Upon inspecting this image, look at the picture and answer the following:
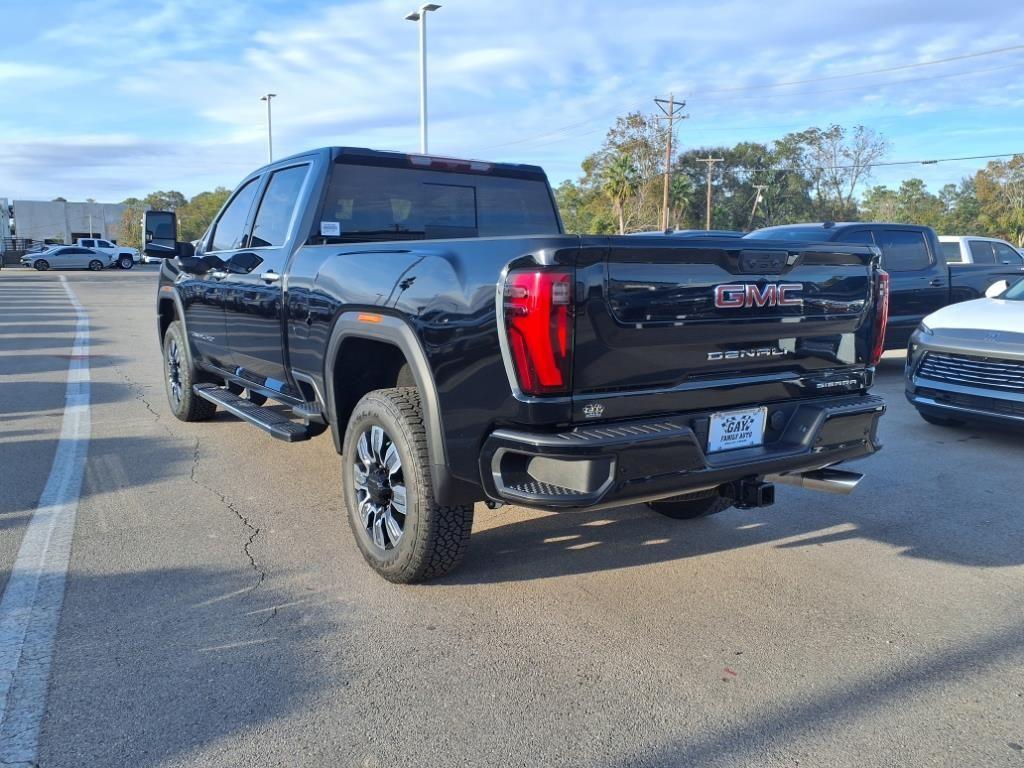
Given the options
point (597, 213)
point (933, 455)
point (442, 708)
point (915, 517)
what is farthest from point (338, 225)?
point (597, 213)

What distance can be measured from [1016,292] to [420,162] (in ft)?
18.2

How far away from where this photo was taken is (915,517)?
192 inches

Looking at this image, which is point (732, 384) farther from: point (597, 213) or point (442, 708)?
point (597, 213)

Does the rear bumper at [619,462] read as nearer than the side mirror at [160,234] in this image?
Yes

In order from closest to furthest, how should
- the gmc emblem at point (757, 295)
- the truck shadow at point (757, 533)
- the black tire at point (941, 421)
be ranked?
the gmc emblem at point (757, 295) → the truck shadow at point (757, 533) → the black tire at point (941, 421)

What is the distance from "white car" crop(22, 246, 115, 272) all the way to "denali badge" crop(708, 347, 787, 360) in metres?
51.8

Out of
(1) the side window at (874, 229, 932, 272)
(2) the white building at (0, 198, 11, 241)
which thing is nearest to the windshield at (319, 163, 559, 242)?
(1) the side window at (874, 229, 932, 272)

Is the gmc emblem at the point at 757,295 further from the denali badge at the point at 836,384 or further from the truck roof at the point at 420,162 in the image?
the truck roof at the point at 420,162

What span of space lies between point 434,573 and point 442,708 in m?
0.95

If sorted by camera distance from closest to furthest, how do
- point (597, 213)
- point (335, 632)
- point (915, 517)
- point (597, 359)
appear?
1. point (597, 359)
2. point (335, 632)
3. point (915, 517)
4. point (597, 213)

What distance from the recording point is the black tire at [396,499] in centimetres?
356

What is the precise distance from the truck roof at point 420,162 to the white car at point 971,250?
28.8 feet

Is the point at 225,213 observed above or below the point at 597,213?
below

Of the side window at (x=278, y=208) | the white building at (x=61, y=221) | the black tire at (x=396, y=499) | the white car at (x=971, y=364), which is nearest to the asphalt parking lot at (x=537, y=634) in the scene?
the black tire at (x=396, y=499)
